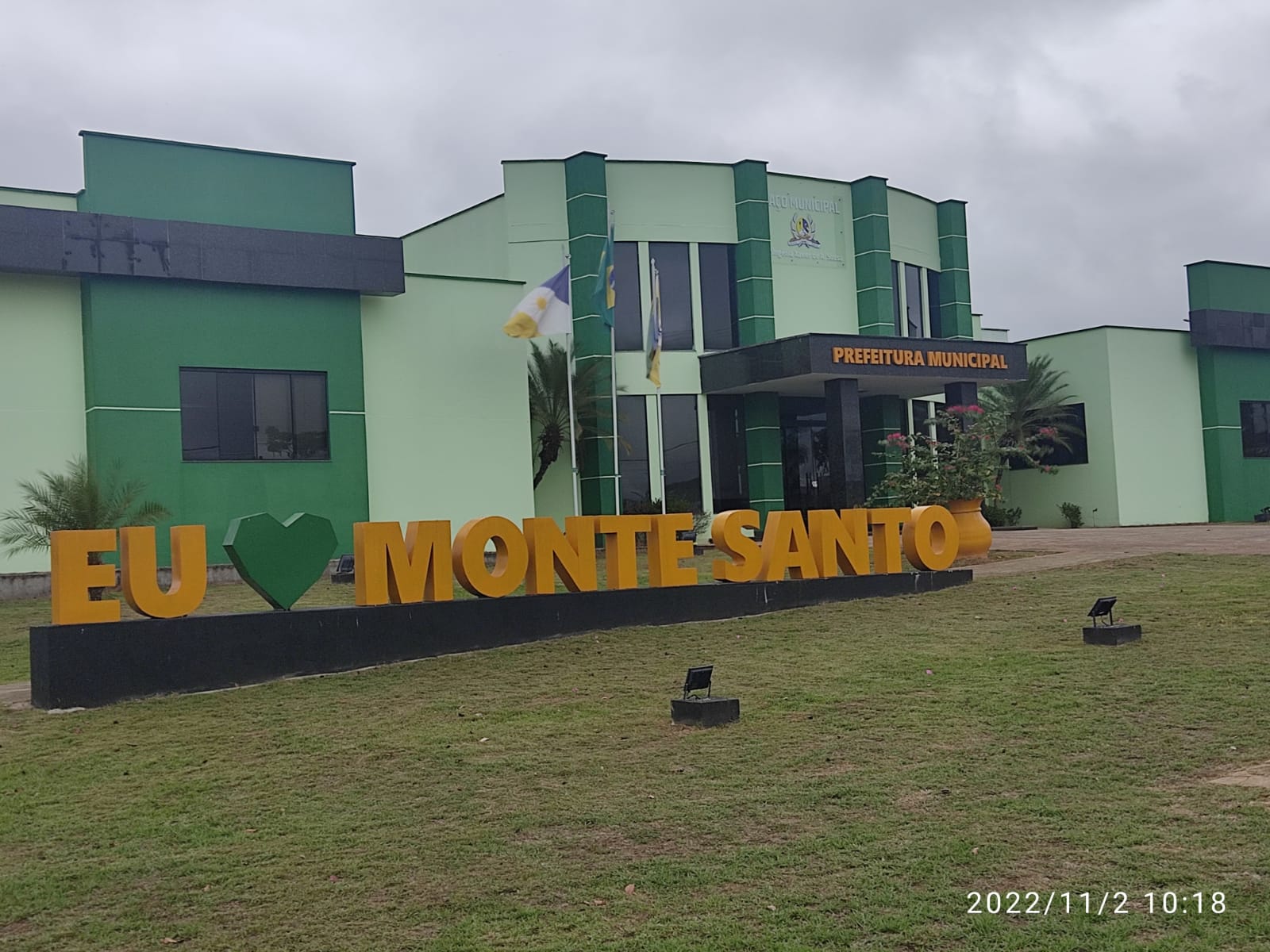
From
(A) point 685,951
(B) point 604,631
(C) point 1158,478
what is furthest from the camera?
(C) point 1158,478

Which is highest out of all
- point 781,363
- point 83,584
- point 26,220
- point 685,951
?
point 26,220

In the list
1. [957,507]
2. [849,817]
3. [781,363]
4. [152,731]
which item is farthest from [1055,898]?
[781,363]

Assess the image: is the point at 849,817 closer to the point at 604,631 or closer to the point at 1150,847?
the point at 1150,847

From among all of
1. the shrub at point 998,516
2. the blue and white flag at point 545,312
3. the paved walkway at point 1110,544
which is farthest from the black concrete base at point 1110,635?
the shrub at point 998,516

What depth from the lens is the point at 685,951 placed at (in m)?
6.14

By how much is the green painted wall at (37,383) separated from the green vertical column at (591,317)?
42.2 feet

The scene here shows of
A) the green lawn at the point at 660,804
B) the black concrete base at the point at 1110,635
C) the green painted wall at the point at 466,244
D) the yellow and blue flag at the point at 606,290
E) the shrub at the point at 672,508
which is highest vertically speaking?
the green painted wall at the point at 466,244

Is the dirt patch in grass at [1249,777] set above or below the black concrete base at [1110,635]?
below

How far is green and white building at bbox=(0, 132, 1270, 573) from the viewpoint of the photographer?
Answer: 25.5 metres

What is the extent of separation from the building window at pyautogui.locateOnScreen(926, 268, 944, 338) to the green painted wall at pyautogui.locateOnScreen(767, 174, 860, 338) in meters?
3.48

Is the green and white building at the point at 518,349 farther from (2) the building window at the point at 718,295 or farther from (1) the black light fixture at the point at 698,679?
(1) the black light fixture at the point at 698,679

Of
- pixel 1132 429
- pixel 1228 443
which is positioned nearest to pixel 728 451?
pixel 1132 429

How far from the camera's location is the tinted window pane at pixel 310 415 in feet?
90.7

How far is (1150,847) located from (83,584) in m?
10.1
